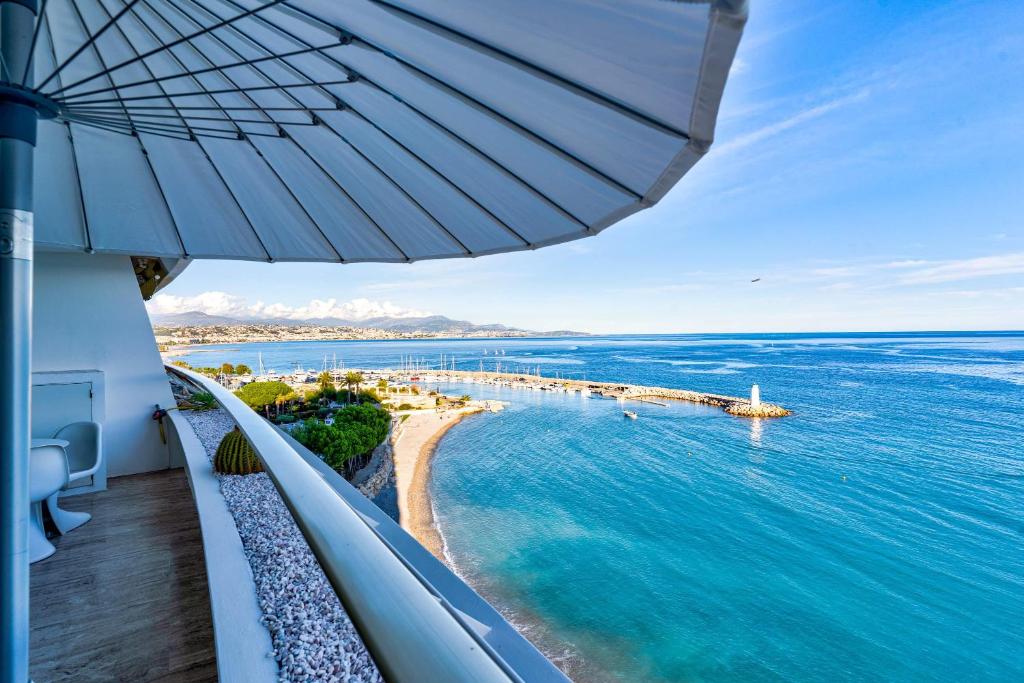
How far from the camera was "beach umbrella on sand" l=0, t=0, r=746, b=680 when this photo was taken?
882 millimetres

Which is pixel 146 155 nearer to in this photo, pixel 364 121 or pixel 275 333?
pixel 364 121

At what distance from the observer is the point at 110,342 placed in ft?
14.8

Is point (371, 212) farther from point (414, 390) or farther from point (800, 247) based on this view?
point (800, 247)

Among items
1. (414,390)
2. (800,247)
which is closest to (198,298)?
(414,390)

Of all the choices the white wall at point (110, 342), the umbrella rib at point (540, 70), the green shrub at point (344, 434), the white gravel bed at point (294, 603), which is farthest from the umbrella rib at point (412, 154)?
the green shrub at point (344, 434)

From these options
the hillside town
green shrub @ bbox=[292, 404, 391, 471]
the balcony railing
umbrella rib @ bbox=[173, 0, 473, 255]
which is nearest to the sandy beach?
green shrub @ bbox=[292, 404, 391, 471]

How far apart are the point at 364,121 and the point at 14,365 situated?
1.14 m

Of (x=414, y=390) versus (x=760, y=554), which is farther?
(x=414, y=390)

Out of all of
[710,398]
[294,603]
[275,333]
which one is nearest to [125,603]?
[294,603]

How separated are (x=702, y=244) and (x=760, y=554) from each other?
49429 mm

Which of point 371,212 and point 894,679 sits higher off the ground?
point 371,212

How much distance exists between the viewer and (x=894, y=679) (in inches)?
461

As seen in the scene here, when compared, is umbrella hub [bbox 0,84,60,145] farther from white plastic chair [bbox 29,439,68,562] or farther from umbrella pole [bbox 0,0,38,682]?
white plastic chair [bbox 29,439,68,562]

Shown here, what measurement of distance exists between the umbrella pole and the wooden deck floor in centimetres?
109
